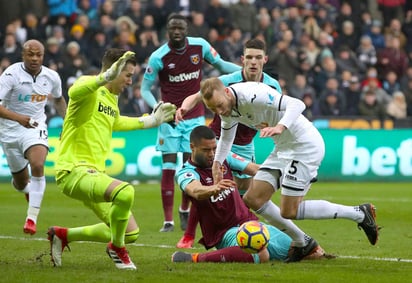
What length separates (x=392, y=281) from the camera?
845 cm

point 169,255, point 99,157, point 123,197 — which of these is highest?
point 99,157

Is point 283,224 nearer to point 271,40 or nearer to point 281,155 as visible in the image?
point 281,155

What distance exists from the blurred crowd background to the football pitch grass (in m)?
6.53

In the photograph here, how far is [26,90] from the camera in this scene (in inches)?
516

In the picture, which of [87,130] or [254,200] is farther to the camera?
[254,200]

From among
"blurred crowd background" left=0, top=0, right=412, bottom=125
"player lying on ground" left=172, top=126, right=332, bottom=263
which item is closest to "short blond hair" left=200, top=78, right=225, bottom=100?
"player lying on ground" left=172, top=126, right=332, bottom=263

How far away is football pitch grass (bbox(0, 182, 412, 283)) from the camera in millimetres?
8594

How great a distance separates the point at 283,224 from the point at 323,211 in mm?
420

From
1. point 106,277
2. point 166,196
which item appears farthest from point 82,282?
point 166,196

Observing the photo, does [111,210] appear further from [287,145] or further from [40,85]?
[40,85]

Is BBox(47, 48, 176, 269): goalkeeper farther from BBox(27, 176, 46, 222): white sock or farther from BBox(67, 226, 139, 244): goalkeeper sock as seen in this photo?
BBox(27, 176, 46, 222): white sock

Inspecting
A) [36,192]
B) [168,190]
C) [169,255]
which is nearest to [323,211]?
[169,255]

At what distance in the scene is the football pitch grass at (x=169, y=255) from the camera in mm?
8594

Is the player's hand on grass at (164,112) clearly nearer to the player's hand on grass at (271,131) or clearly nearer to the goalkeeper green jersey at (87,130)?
the goalkeeper green jersey at (87,130)
